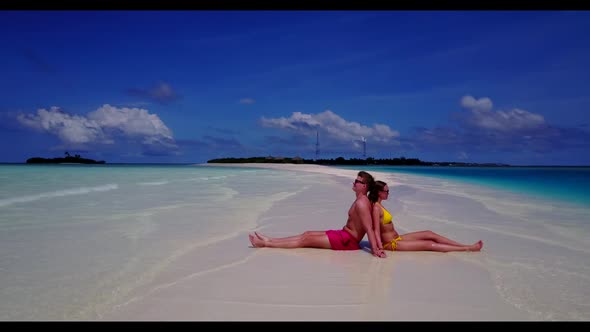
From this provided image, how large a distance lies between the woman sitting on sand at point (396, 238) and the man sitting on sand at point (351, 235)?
0.13 m

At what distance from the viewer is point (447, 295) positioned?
13.1 feet

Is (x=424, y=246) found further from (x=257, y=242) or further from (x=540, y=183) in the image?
(x=540, y=183)

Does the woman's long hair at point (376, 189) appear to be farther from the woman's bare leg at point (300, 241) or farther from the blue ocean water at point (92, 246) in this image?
the blue ocean water at point (92, 246)

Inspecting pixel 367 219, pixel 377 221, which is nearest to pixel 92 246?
pixel 367 219

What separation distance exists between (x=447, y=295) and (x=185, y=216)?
7.02 meters

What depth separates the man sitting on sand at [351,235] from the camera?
5.56 m

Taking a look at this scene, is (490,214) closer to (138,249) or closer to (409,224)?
(409,224)

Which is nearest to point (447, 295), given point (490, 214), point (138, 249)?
point (138, 249)

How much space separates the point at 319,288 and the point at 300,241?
184cm

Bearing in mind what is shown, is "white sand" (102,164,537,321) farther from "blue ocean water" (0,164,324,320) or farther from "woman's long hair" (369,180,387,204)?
"woman's long hair" (369,180,387,204)

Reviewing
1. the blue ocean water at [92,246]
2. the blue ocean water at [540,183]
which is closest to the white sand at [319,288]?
the blue ocean water at [92,246]

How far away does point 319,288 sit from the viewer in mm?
4168

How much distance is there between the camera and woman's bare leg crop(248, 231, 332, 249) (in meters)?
5.97

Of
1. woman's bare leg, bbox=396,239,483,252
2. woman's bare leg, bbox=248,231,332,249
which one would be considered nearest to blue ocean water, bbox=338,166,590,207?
woman's bare leg, bbox=396,239,483,252
